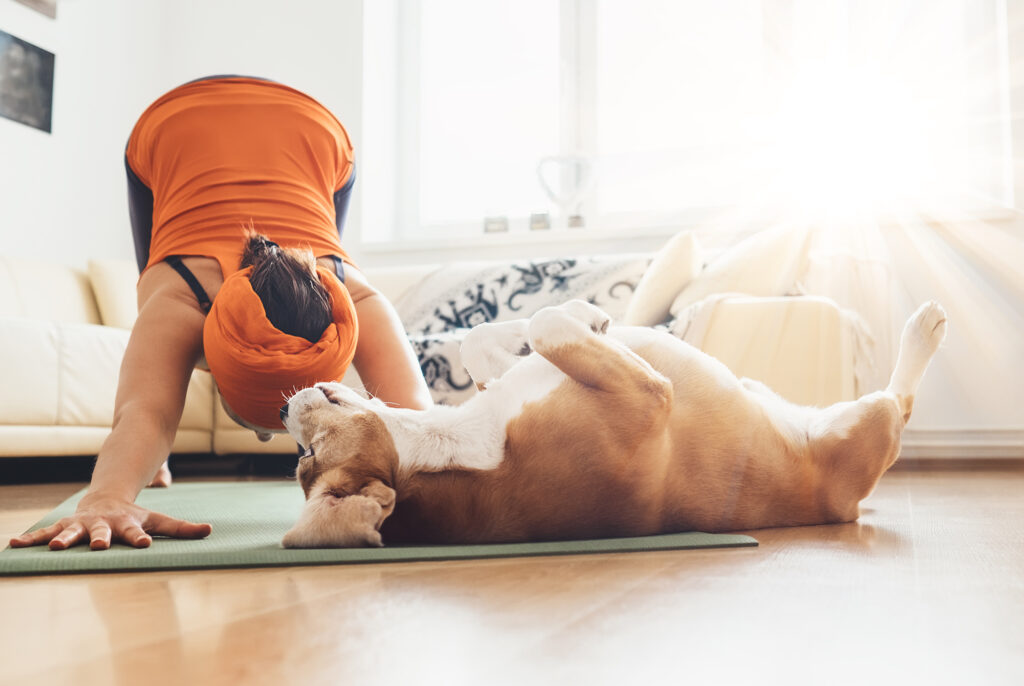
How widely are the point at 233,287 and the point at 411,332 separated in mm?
2475

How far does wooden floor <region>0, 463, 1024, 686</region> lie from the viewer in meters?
0.62

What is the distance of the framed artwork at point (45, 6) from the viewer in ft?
15.2

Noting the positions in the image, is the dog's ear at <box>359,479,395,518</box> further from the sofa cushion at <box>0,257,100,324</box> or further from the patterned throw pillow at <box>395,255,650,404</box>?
the sofa cushion at <box>0,257,100,324</box>

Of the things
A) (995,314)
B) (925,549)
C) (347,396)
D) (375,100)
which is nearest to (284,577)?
(347,396)

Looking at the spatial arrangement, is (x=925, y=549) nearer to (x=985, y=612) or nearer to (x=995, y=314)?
(x=985, y=612)

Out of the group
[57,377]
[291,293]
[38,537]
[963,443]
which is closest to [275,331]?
[291,293]

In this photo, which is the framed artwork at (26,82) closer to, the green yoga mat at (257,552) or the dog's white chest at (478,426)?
the green yoga mat at (257,552)

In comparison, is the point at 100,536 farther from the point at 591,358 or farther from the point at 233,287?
the point at 591,358

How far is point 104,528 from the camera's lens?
4.07 feet

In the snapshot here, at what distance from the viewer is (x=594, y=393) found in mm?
1201

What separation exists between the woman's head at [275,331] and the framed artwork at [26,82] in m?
3.86

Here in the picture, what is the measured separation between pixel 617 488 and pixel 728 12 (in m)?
4.22

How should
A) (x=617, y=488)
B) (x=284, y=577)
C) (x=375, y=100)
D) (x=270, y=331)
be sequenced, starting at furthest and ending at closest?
(x=375, y=100), (x=270, y=331), (x=617, y=488), (x=284, y=577)

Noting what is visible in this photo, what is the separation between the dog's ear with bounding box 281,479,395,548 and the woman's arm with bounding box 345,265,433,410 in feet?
1.75
